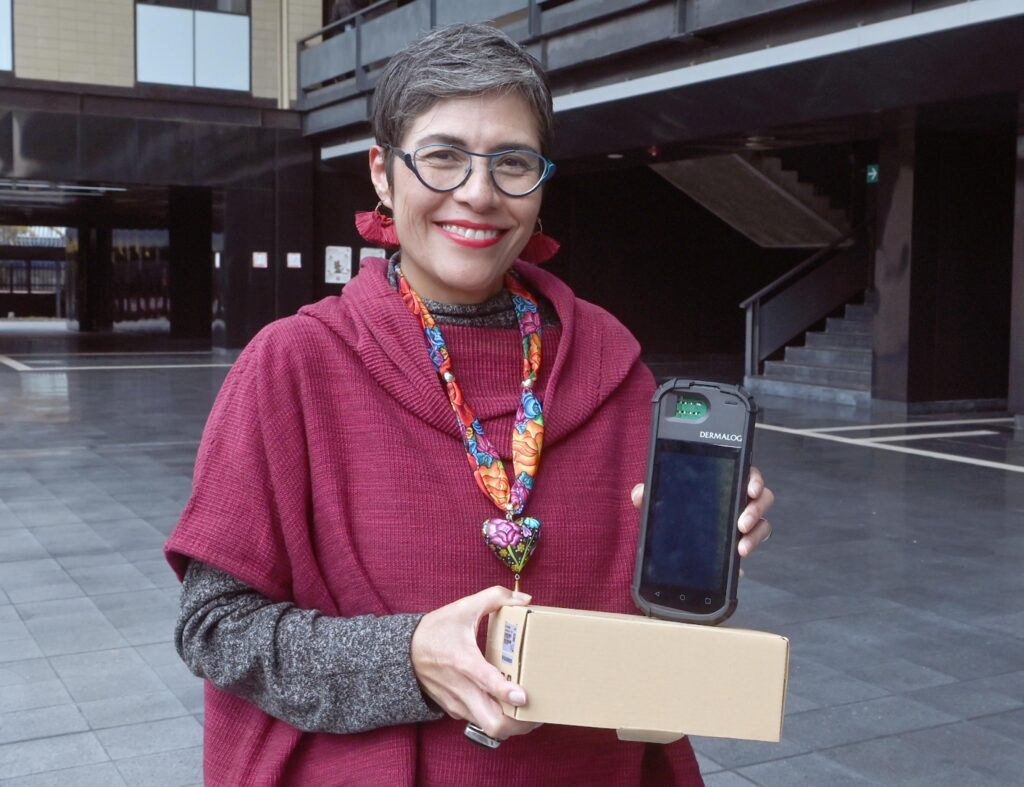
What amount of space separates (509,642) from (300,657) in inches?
11.4

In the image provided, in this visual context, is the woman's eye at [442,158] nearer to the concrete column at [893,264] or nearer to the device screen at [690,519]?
the device screen at [690,519]

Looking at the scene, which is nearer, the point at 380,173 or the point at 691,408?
the point at 691,408

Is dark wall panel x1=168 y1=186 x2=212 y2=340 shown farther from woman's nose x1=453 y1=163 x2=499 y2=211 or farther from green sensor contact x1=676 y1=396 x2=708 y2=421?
green sensor contact x1=676 y1=396 x2=708 y2=421

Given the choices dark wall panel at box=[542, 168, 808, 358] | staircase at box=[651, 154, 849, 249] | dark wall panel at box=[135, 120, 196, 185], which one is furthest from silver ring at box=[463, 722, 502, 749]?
dark wall panel at box=[542, 168, 808, 358]

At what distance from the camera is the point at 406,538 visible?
4.56 feet

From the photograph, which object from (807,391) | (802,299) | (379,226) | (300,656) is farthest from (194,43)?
(300,656)

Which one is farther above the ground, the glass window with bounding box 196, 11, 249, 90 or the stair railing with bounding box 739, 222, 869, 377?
the glass window with bounding box 196, 11, 249, 90

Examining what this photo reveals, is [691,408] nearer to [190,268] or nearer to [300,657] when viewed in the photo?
[300,657]

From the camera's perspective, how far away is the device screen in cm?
137

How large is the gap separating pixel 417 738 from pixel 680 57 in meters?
12.2

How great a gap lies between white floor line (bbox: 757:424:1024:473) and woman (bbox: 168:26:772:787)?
9.14 metres

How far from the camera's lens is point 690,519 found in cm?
138

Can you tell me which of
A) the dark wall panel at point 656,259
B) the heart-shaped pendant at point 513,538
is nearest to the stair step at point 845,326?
the dark wall panel at point 656,259

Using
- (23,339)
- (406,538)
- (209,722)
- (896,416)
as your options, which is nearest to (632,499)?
(406,538)
